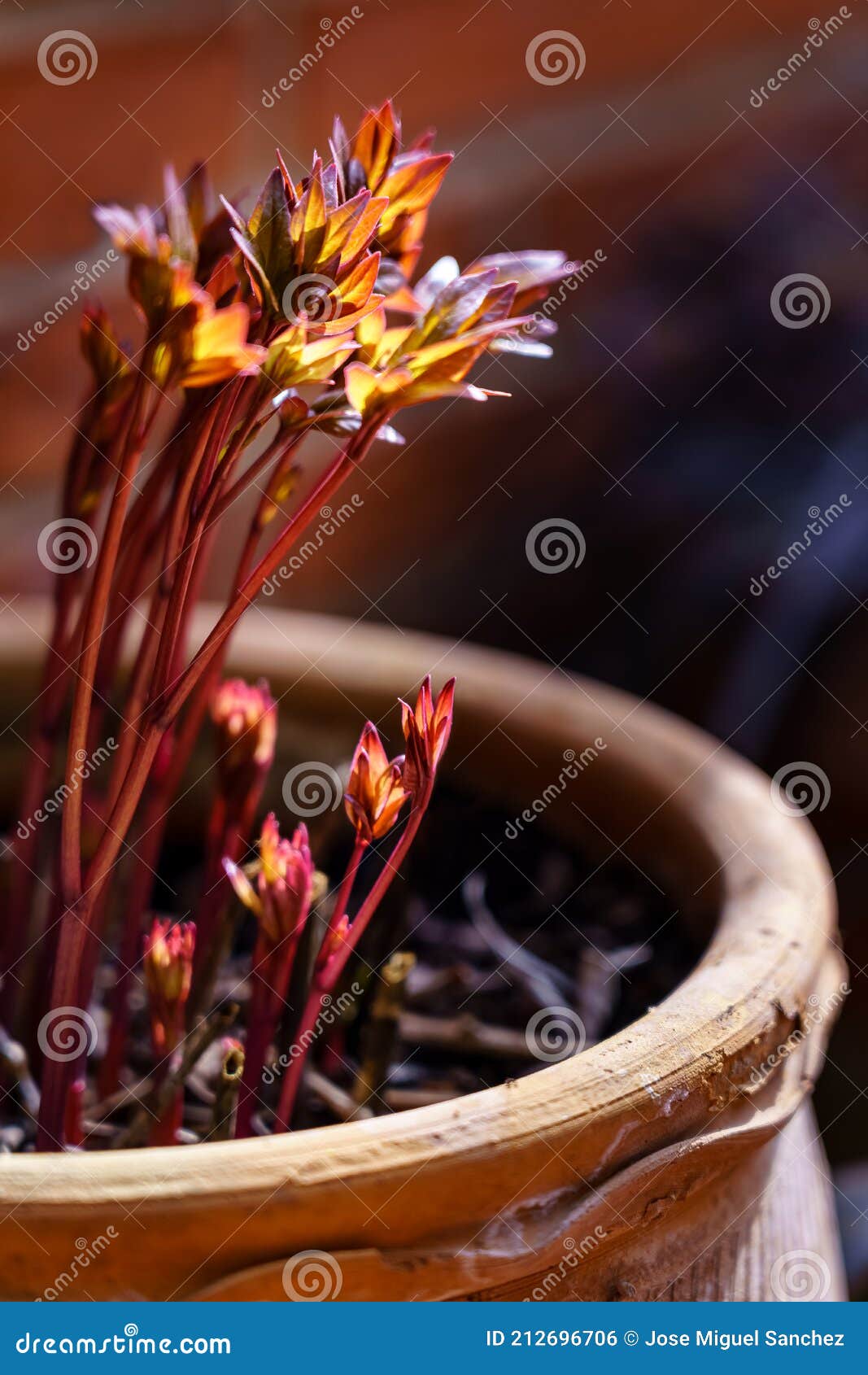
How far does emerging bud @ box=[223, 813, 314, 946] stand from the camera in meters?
0.46

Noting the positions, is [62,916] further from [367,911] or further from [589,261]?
[589,261]

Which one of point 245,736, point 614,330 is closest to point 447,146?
point 614,330

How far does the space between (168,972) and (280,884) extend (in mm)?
59

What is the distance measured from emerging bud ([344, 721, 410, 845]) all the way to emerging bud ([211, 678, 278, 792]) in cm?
13

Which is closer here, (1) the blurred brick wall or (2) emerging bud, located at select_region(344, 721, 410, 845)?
(2) emerging bud, located at select_region(344, 721, 410, 845)

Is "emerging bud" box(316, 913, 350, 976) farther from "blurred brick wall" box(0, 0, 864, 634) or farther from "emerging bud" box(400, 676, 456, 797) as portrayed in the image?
"blurred brick wall" box(0, 0, 864, 634)

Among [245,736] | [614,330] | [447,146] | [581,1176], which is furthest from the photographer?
[614,330]

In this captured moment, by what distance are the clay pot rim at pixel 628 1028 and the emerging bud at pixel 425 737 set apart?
0.11 metres

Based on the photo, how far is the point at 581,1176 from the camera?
1.33 ft

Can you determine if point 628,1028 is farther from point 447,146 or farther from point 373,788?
point 447,146

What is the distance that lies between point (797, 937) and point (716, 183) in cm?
107

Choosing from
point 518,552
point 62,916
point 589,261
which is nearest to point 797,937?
point 62,916

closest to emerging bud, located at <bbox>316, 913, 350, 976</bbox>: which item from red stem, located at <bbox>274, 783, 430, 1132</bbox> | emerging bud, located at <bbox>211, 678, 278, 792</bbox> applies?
red stem, located at <bbox>274, 783, 430, 1132</bbox>

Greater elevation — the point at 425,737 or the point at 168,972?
the point at 425,737
